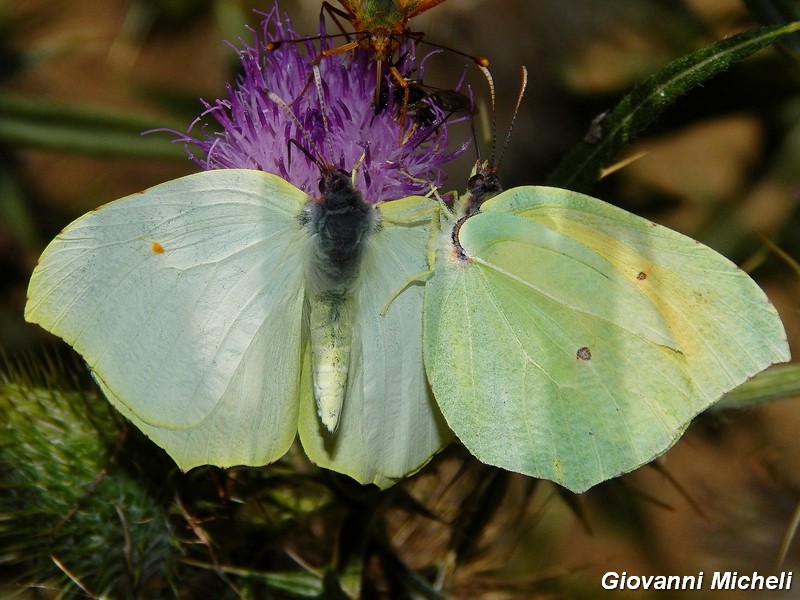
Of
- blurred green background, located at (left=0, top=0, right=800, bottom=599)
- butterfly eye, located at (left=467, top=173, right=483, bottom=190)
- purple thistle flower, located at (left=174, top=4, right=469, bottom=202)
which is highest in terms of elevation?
purple thistle flower, located at (left=174, top=4, right=469, bottom=202)

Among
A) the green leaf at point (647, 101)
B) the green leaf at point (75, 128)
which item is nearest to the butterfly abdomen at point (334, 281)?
the green leaf at point (647, 101)

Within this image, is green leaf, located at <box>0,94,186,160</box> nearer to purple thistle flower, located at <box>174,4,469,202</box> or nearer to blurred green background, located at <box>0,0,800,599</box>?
blurred green background, located at <box>0,0,800,599</box>

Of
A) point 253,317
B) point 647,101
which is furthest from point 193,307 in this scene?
point 647,101

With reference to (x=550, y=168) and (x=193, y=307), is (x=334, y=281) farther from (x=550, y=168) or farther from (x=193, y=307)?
(x=550, y=168)

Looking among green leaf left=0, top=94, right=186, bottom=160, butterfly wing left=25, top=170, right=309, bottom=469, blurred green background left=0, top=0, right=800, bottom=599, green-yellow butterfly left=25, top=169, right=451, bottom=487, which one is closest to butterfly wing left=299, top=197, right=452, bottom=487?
green-yellow butterfly left=25, top=169, right=451, bottom=487

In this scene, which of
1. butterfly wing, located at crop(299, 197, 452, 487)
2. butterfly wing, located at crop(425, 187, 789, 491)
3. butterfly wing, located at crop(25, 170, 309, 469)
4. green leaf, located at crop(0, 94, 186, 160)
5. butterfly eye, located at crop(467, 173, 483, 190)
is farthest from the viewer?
green leaf, located at crop(0, 94, 186, 160)

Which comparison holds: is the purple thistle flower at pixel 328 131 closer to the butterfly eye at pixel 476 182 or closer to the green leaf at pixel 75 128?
the butterfly eye at pixel 476 182
